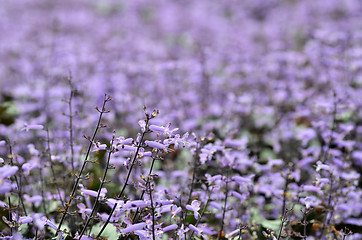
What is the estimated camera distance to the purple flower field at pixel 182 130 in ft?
10.6

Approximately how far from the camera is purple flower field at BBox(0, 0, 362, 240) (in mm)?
3225

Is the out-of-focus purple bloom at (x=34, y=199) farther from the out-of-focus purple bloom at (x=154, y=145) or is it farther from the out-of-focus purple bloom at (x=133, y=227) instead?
the out-of-focus purple bloom at (x=154, y=145)

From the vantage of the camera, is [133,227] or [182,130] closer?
[133,227]

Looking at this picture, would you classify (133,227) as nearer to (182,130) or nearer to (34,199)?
(34,199)

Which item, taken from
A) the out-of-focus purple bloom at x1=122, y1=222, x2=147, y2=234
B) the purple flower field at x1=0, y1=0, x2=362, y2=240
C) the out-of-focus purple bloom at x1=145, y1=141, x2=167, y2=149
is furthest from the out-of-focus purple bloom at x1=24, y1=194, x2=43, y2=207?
the out-of-focus purple bloom at x1=145, y1=141, x2=167, y2=149

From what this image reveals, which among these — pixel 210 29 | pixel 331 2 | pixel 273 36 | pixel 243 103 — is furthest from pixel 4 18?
pixel 331 2

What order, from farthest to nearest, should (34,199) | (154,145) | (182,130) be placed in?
(182,130) → (34,199) → (154,145)

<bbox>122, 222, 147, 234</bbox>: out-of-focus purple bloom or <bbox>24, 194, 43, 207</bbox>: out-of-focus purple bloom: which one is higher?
<bbox>122, 222, 147, 234</bbox>: out-of-focus purple bloom

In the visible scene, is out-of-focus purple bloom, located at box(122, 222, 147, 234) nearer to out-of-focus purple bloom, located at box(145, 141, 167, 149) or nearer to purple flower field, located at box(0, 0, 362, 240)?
purple flower field, located at box(0, 0, 362, 240)

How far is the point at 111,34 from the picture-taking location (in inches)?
600

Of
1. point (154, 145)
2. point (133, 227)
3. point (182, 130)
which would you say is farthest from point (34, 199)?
point (182, 130)

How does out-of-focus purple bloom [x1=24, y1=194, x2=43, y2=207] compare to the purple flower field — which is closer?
the purple flower field

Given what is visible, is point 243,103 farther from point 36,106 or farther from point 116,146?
point 116,146

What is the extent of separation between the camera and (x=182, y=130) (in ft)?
20.4
